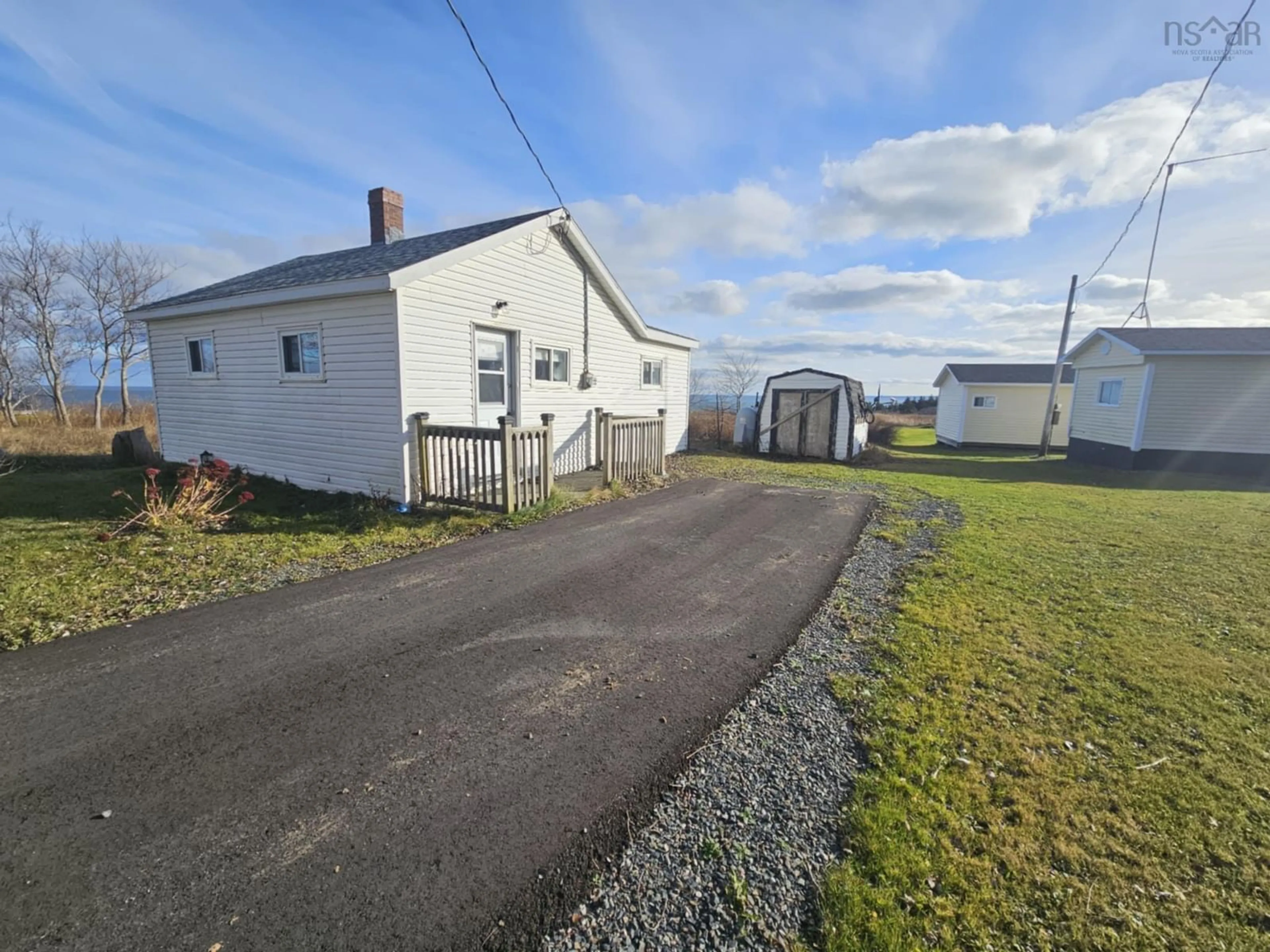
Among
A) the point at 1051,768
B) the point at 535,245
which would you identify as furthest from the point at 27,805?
the point at 535,245

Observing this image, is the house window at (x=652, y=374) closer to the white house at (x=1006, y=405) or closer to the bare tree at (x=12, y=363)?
the white house at (x=1006, y=405)

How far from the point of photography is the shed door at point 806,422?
1622 centimetres

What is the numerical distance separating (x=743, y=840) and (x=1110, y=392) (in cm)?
2104

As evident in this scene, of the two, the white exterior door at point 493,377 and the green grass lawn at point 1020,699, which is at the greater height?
the white exterior door at point 493,377

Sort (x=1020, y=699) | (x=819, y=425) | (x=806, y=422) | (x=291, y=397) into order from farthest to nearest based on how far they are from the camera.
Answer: (x=806, y=422) < (x=819, y=425) < (x=291, y=397) < (x=1020, y=699)

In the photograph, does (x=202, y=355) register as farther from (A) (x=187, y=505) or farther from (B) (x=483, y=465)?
(B) (x=483, y=465)

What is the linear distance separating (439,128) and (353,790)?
28.6ft

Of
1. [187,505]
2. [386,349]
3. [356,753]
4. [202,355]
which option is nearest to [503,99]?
[386,349]

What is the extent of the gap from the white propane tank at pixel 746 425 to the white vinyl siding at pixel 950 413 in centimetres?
1178

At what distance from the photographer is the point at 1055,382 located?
1848cm

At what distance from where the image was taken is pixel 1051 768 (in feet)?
8.80

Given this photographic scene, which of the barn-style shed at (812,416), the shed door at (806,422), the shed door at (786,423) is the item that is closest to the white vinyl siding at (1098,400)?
the barn-style shed at (812,416)

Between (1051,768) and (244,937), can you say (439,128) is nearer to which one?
(244,937)

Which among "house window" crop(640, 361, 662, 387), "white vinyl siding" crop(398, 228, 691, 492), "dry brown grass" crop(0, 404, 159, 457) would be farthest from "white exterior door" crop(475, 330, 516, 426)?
"dry brown grass" crop(0, 404, 159, 457)
